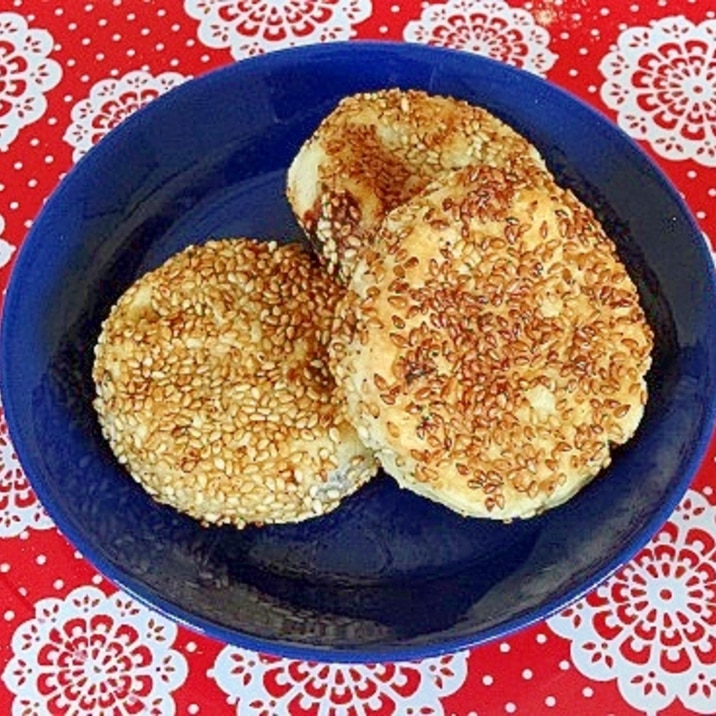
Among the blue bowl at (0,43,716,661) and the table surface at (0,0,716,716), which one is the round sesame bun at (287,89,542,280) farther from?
the table surface at (0,0,716,716)

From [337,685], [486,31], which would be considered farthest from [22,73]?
[337,685]

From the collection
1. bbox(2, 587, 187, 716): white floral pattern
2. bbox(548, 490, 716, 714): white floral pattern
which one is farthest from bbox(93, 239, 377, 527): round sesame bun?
bbox(548, 490, 716, 714): white floral pattern

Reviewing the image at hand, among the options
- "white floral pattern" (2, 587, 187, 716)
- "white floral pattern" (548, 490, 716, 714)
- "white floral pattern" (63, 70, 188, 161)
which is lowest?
"white floral pattern" (2, 587, 187, 716)

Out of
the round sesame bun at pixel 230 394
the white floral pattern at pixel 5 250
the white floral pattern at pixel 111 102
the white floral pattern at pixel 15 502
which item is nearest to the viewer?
the round sesame bun at pixel 230 394

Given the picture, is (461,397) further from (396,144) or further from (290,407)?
(396,144)

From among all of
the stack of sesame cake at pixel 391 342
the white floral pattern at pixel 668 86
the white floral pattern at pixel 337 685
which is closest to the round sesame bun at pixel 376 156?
the stack of sesame cake at pixel 391 342

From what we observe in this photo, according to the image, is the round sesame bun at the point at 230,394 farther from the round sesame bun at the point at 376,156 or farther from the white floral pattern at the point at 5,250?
the white floral pattern at the point at 5,250

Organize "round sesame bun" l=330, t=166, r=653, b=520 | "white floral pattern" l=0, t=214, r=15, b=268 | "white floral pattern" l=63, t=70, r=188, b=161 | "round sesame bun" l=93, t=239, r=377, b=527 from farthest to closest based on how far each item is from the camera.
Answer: "white floral pattern" l=63, t=70, r=188, b=161 → "white floral pattern" l=0, t=214, r=15, b=268 → "round sesame bun" l=93, t=239, r=377, b=527 → "round sesame bun" l=330, t=166, r=653, b=520

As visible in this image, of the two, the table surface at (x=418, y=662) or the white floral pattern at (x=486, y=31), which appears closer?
the table surface at (x=418, y=662)
